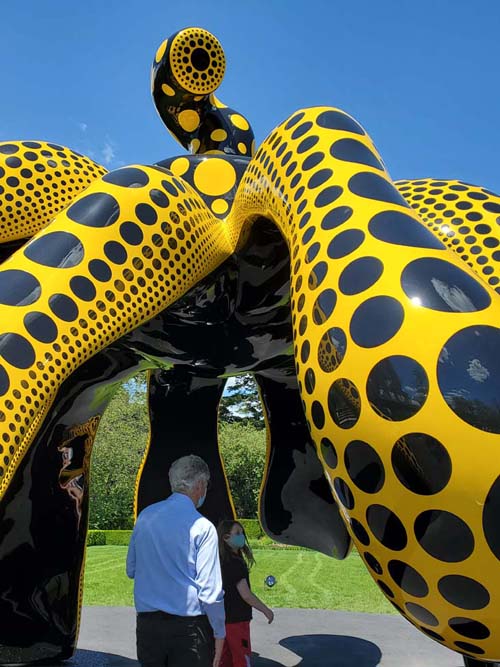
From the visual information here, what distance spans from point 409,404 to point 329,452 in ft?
1.14

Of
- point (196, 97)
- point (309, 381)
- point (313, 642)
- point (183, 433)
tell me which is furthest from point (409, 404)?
point (313, 642)

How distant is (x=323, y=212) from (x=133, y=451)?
78.3 ft

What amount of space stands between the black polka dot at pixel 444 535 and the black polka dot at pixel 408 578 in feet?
0.34

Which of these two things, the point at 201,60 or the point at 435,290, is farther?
the point at 201,60

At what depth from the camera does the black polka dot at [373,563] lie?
210 centimetres

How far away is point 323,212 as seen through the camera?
267cm

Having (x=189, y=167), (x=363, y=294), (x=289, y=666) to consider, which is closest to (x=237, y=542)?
(x=289, y=666)

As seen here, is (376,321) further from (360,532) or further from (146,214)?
(146,214)

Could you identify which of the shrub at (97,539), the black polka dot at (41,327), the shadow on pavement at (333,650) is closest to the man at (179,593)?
the black polka dot at (41,327)

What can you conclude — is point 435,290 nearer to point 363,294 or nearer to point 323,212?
point 363,294

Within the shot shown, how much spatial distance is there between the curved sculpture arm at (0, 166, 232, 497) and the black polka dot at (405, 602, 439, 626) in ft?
5.01

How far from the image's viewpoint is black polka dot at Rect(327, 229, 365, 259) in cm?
239

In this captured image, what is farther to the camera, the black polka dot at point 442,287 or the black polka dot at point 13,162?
the black polka dot at point 13,162

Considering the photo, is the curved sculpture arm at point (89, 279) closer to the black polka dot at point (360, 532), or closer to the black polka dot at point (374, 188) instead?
the black polka dot at point (374, 188)
